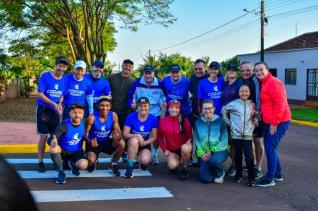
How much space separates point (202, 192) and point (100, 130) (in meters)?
2.16

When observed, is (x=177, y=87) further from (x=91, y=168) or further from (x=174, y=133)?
(x=91, y=168)

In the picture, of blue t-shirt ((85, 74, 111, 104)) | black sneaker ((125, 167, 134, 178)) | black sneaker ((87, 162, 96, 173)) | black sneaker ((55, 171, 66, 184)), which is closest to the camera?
black sneaker ((55, 171, 66, 184))

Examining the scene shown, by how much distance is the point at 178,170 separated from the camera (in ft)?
24.5

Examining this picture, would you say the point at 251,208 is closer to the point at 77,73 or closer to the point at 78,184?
the point at 78,184

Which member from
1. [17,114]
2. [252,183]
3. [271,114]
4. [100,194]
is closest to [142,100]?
[100,194]

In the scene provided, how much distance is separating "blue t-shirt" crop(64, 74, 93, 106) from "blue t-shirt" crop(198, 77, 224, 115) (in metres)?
2.02

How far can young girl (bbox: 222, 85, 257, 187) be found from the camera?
6.91m

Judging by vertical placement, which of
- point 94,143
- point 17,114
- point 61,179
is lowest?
point 61,179

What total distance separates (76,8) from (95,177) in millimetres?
20417

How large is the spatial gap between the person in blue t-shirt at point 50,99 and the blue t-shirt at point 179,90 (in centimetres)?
185

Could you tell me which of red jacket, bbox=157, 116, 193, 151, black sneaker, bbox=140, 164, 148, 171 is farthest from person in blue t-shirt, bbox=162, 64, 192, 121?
black sneaker, bbox=140, 164, 148, 171

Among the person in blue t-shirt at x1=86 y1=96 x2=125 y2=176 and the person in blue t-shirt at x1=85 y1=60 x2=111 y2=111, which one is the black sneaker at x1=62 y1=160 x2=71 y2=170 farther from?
the person in blue t-shirt at x1=85 y1=60 x2=111 y2=111

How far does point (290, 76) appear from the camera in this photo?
30734 millimetres

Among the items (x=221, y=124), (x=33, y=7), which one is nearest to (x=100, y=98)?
(x=221, y=124)
